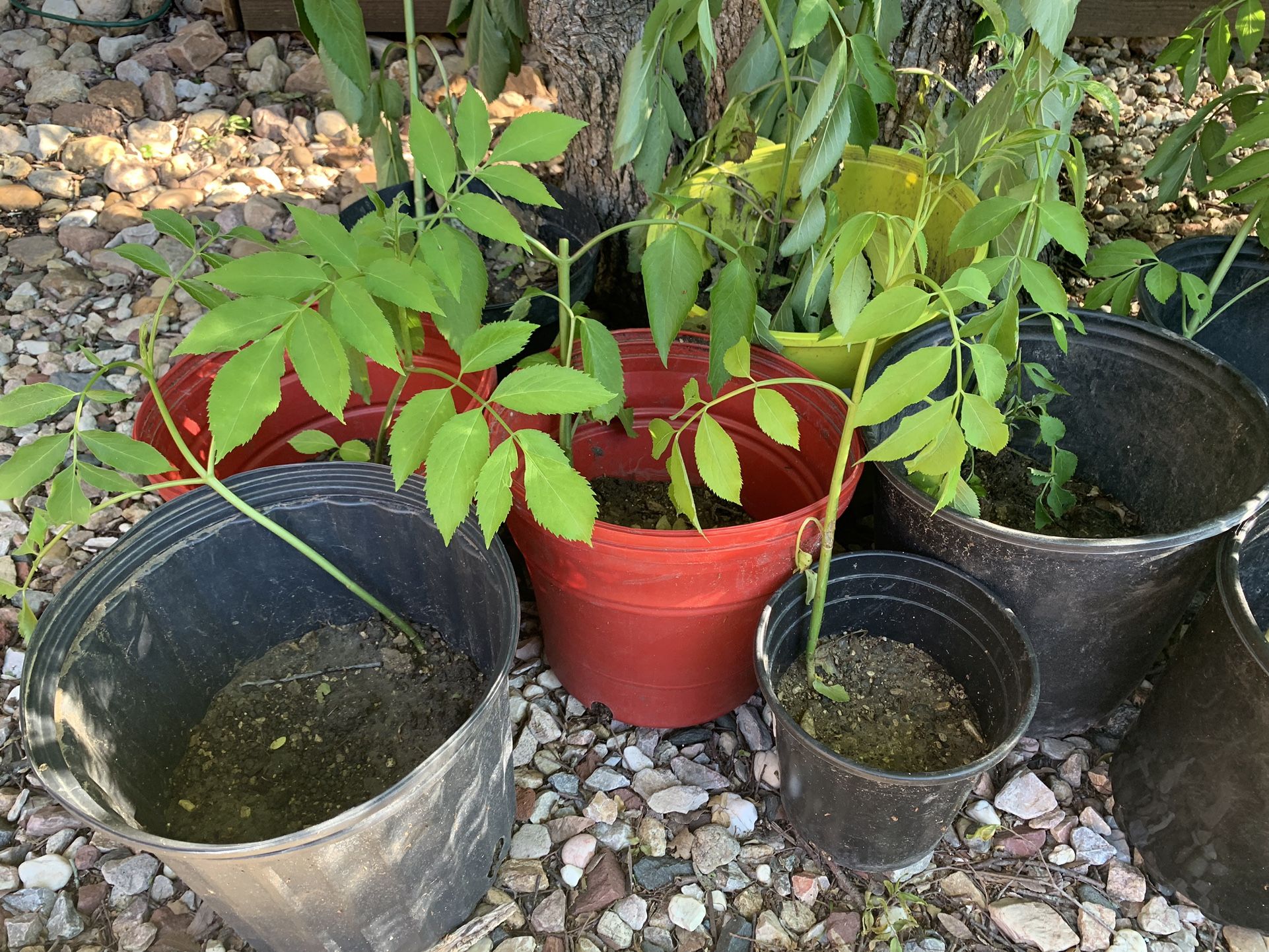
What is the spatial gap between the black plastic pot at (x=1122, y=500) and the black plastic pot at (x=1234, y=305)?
15.4 inches

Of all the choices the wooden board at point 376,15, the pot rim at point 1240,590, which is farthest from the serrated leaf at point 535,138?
the wooden board at point 376,15

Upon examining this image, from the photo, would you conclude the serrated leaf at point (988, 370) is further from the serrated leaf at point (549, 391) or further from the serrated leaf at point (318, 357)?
the serrated leaf at point (318, 357)

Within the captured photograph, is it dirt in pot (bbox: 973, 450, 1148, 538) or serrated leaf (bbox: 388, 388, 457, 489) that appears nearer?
serrated leaf (bbox: 388, 388, 457, 489)

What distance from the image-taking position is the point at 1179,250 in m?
1.96

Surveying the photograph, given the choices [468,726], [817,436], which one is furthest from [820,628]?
[468,726]

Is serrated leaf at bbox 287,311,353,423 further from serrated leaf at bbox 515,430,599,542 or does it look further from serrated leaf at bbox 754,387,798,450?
serrated leaf at bbox 754,387,798,450

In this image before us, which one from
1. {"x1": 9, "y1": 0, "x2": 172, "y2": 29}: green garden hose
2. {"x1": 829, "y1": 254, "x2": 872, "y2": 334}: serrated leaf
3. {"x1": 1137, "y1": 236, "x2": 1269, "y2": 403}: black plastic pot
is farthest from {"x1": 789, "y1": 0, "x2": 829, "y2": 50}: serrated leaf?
{"x1": 9, "y1": 0, "x2": 172, "y2": 29}: green garden hose

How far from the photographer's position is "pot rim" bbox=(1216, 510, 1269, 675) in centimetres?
121

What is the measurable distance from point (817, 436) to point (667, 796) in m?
0.66

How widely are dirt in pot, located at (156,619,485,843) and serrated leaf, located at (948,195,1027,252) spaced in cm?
97

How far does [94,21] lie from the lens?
3.15 meters

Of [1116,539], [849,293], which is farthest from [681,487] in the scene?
[1116,539]

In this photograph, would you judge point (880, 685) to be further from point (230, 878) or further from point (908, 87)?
point (908, 87)

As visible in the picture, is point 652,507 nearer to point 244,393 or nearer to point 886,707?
point 886,707
